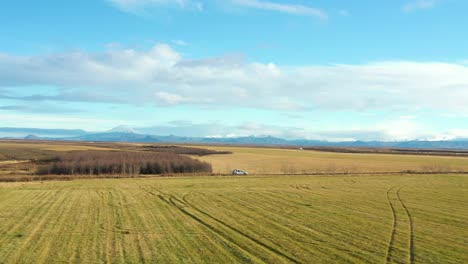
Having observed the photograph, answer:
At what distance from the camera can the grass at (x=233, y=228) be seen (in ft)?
61.0

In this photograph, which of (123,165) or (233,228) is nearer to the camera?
(233,228)

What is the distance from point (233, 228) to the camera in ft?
80.0

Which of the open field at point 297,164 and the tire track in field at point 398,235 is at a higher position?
the open field at point 297,164

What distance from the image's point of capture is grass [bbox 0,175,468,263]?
731 inches

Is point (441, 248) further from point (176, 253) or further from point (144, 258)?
point (144, 258)

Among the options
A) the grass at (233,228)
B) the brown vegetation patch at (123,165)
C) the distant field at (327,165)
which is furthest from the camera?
the distant field at (327,165)

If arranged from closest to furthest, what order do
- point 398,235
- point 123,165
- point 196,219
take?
point 398,235 < point 196,219 < point 123,165

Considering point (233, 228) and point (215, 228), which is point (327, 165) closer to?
point (233, 228)

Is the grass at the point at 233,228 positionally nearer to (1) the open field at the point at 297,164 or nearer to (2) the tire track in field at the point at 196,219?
(2) the tire track in field at the point at 196,219

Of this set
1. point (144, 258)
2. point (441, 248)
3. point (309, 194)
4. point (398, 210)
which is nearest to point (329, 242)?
point (441, 248)

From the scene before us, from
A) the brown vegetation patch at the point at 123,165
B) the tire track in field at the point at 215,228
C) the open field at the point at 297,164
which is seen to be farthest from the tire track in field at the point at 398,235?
the brown vegetation patch at the point at 123,165

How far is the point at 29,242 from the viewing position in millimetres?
20953

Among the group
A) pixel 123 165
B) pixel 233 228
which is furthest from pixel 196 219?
pixel 123 165

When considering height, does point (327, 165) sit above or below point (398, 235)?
above
